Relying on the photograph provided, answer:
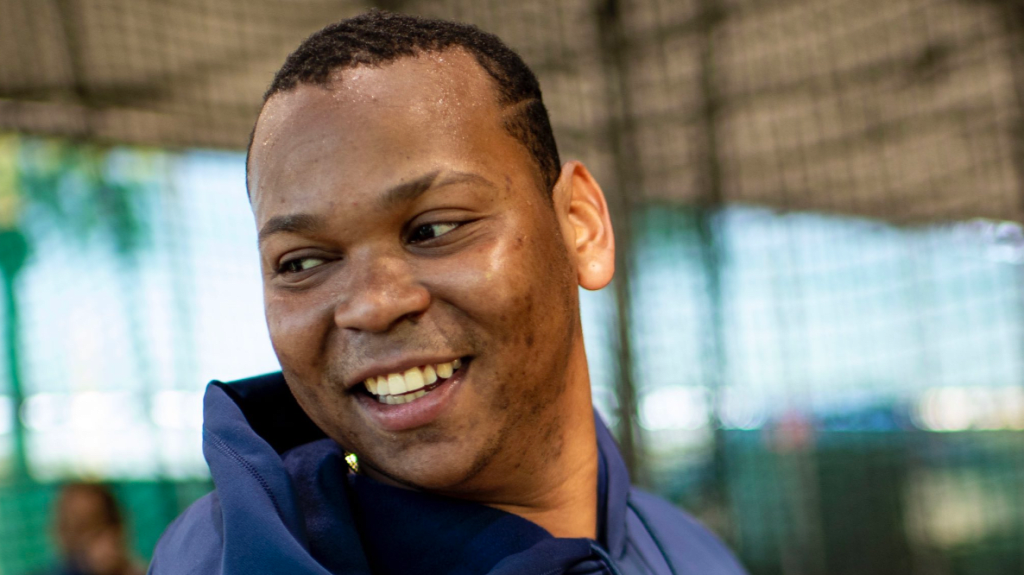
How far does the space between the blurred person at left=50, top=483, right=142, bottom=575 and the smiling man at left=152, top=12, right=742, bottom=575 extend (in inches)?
101

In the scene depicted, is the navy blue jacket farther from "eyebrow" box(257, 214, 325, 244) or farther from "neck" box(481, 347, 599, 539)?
"eyebrow" box(257, 214, 325, 244)

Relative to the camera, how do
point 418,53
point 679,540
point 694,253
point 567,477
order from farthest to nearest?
point 694,253 → point 679,540 → point 567,477 → point 418,53

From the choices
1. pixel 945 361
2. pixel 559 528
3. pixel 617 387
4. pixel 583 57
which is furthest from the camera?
pixel 945 361

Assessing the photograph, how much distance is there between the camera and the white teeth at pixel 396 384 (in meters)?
0.93

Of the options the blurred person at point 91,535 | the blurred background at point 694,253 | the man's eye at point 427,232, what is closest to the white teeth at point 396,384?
the man's eye at point 427,232

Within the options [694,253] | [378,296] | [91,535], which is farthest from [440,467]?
[694,253]

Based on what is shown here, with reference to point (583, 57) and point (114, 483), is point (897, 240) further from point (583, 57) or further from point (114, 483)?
point (114, 483)

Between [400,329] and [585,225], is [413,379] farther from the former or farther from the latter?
[585,225]

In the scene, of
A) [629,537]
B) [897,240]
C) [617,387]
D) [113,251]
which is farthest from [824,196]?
[629,537]

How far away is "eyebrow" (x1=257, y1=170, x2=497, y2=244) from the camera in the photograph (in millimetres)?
921

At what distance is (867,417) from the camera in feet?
19.2

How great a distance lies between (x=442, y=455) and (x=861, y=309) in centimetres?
565

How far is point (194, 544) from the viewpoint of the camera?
3.12ft

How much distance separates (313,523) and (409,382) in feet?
0.59
